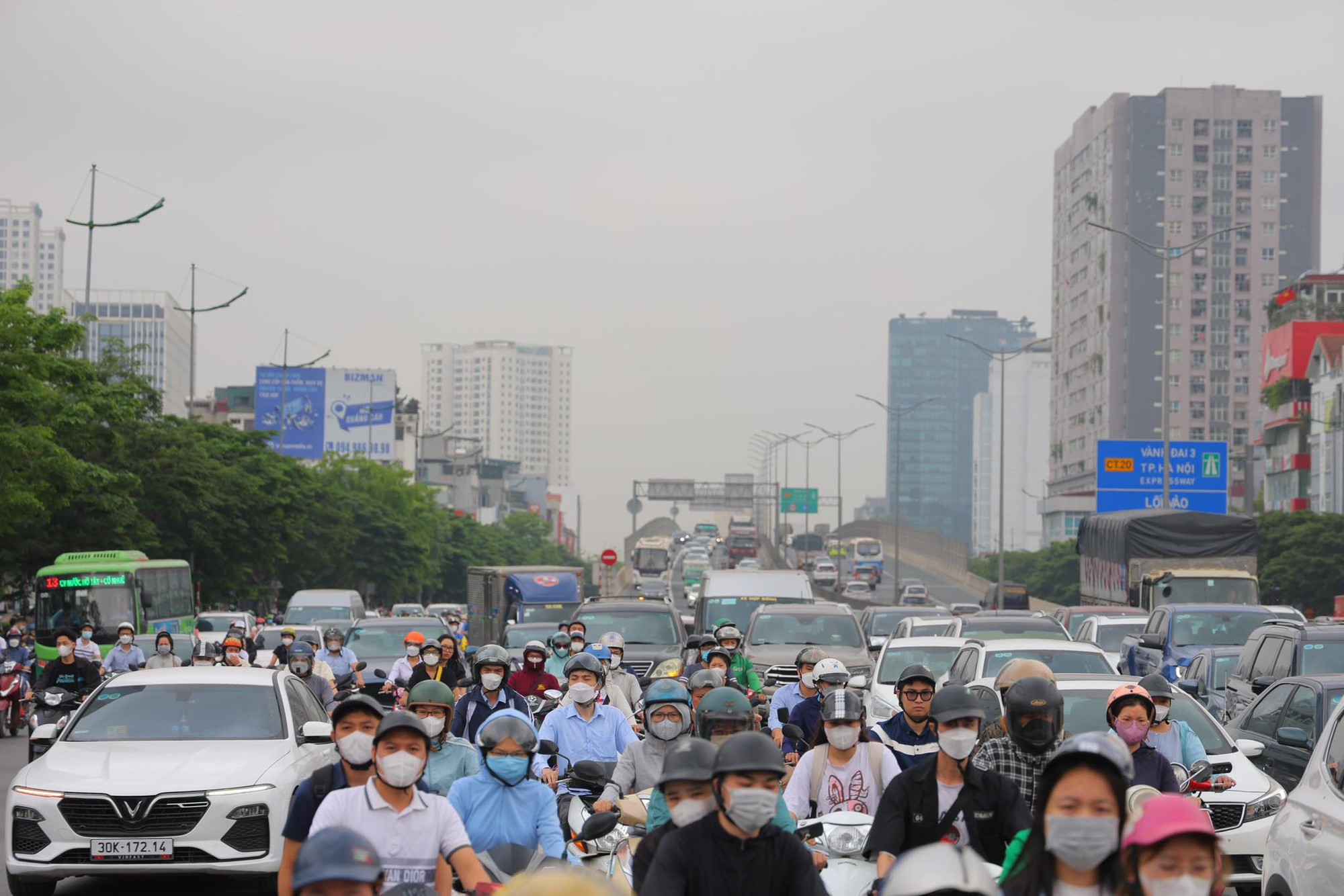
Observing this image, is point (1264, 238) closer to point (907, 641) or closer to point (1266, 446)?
point (1266, 446)

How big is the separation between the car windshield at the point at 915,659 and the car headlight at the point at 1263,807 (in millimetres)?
7756

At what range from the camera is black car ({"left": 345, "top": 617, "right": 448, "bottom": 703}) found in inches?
984

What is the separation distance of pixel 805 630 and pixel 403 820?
17.9m

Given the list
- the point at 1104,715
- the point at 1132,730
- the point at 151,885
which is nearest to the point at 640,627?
the point at 151,885

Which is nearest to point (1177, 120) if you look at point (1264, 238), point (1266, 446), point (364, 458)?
point (1264, 238)

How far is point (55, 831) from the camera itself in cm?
1073

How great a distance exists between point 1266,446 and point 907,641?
82937mm

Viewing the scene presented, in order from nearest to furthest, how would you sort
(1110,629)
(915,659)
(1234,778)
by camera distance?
(1234,778) → (915,659) → (1110,629)

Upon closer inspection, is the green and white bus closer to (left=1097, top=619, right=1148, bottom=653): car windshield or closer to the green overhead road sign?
(left=1097, top=619, right=1148, bottom=653): car windshield

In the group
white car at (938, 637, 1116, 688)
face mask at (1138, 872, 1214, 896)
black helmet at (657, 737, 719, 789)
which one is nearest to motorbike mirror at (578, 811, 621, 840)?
black helmet at (657, 737, 719, 789)

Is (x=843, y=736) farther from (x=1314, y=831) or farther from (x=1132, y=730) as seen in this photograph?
(x=1314, y=831)

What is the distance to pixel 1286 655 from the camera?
16.2 meters

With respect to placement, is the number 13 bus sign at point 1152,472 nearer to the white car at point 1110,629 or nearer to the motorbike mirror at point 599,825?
the white car at point 1110,629

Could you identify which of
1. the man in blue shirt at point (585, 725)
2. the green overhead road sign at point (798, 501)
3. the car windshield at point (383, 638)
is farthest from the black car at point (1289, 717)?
the green overhead road sign at point (798, 501)
